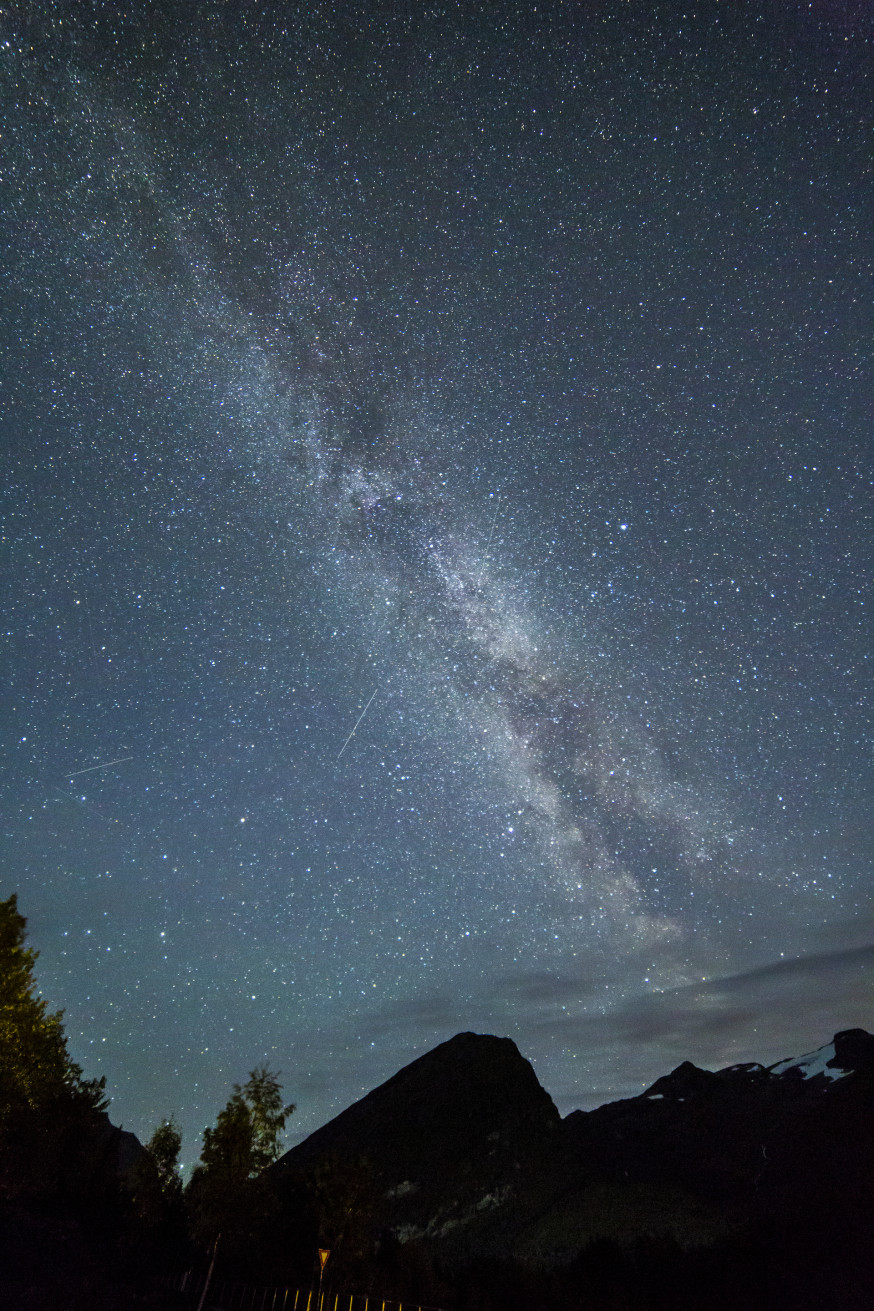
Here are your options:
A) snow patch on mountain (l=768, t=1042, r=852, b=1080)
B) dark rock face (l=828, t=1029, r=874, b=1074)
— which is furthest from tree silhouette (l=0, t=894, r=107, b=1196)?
dark rock face (l=828, t=1029, r=874, b=1074)

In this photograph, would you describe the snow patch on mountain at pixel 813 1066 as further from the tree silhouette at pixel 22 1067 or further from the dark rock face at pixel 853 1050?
the tree silhouette at pixel 22 1067

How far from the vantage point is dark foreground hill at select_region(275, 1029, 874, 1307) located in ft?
229

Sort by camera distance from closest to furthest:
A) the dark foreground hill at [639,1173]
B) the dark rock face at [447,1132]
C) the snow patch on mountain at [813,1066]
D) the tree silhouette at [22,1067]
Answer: the tree silhouette at [22,1067] → the dark foreground hill at [639,1173] → the dark rock face at [447,1132] → the snow patch on mountain at [813,1066]

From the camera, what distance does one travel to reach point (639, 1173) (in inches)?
4587

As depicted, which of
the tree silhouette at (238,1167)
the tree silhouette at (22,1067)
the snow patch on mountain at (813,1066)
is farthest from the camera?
the snow patch on mountain at (813,1066)

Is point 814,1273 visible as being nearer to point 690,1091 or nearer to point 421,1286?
point 421,1286

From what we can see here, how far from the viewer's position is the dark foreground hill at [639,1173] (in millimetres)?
69750

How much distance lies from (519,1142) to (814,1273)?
65.3m

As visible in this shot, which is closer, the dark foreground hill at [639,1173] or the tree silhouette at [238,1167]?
the tree silhouette at [238,1167]

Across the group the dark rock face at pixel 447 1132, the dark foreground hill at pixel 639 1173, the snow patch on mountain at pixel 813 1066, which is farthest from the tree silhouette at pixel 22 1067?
the snow patch on mountain at pixel 813 1066

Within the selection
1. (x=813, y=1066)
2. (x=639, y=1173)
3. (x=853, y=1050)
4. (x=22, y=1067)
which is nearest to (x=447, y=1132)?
(x=639, y=1173)

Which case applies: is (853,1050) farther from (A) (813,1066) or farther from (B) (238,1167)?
(B) (238,1167)

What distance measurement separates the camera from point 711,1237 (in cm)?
8038

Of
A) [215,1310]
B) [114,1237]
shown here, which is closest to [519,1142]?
[114,1237]
